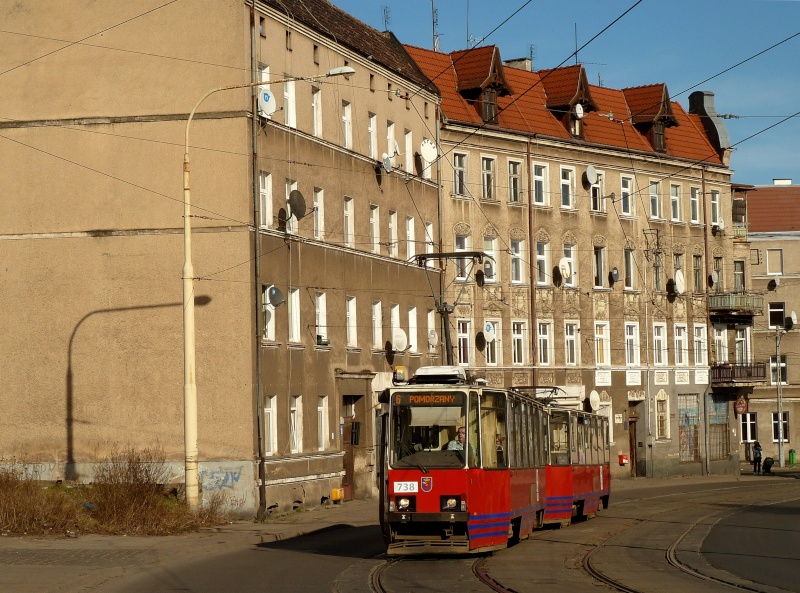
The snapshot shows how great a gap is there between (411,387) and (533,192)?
33.0 m

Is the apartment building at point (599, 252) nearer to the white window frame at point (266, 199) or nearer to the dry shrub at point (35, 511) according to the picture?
the white window frame at point (266, 199)

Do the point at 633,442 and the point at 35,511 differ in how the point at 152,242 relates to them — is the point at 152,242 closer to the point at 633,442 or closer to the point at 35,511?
the point at 35,511

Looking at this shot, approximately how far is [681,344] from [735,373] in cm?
313

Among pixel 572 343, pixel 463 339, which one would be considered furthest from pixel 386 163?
pixel 572 343

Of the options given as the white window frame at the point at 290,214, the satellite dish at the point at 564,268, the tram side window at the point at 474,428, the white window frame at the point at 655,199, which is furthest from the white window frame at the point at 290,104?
the white window frame at the point at 655,199

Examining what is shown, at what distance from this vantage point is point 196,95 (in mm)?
33531

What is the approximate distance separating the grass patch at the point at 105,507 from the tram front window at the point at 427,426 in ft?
22.2

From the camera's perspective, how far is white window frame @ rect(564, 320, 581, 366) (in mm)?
54719

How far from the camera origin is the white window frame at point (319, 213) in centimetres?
3778

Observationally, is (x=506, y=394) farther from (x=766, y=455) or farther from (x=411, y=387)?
(x=766, y=455)

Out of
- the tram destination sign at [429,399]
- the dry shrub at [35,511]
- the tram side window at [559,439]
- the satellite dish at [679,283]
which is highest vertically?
the satellite dish at [679,283]

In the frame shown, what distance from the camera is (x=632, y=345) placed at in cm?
5772

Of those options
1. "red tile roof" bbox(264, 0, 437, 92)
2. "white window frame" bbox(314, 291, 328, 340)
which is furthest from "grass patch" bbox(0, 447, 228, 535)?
"red tile roof" bbox(264, 0, 437, 92)

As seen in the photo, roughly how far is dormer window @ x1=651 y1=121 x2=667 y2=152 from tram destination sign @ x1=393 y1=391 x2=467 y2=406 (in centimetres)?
4193
